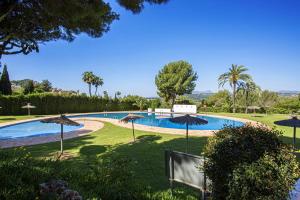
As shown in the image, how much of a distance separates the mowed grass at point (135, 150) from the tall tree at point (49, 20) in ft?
13.9

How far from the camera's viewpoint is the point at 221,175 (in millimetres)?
4090

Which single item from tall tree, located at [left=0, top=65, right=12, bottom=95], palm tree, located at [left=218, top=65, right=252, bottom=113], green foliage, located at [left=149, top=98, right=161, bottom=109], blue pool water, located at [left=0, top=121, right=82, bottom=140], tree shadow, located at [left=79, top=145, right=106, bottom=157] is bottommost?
blue pool water, located at [left=0, top=121, right=82, bottom=140]

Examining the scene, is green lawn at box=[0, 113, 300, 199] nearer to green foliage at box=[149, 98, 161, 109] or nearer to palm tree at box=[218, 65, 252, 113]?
green foliage at box=[149, 98, 161, 109]

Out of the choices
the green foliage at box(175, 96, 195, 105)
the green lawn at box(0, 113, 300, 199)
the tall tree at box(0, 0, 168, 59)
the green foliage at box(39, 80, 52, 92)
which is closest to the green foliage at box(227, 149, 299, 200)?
the green lawn at box(0, 113, 300, 199)

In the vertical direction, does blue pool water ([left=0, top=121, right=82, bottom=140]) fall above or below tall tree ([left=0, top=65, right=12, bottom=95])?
below

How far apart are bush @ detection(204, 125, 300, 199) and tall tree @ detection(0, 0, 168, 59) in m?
4.62

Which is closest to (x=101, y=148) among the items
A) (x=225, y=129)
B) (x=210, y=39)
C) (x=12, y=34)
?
(x=12, y=34)

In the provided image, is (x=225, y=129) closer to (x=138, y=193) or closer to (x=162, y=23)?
(x=138, y=193)

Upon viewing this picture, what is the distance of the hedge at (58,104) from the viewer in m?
28.1

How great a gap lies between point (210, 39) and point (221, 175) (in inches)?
925

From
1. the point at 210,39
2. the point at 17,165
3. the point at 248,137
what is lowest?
the point at 17,165

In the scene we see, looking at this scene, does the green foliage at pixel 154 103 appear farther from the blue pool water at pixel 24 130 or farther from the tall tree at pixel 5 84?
the tall tree at pixel 5 84

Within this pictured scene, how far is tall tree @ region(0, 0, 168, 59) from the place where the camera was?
640 cm

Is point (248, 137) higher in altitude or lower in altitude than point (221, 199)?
higher
